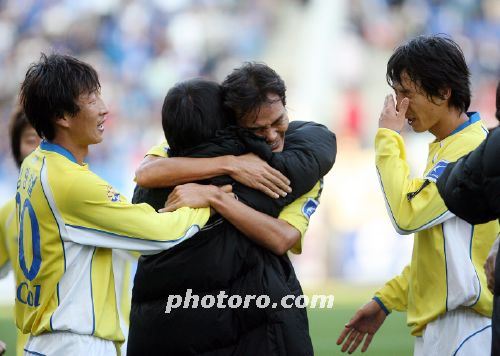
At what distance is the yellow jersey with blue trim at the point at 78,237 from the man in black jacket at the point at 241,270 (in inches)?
3.8

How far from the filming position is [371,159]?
1338cm

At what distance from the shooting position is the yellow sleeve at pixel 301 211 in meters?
3.28

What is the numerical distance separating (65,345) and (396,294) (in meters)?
1.46

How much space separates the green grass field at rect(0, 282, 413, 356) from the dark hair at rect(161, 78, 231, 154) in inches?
180

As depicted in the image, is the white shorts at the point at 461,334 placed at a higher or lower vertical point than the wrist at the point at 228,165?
lower

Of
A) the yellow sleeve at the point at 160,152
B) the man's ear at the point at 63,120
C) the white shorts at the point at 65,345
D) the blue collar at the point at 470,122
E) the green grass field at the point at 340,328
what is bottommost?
→ the green grass field at the point at 340,328

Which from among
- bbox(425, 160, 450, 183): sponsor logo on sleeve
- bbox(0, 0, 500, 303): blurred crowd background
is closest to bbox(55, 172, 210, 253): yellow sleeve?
bbox(425, 160, 450, 183): sponsor logo on sleeve

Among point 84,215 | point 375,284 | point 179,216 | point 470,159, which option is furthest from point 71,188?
point 375,284

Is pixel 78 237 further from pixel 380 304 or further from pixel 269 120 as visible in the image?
pixel 380 304

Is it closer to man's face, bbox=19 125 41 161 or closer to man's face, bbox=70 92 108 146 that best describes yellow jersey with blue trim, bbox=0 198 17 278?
man's face, bbox=19 125 41 161

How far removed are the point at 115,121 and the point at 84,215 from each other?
32.6 ft

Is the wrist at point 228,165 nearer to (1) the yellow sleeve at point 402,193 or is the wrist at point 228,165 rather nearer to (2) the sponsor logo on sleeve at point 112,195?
(2) the sponsor logo on sleeve at point 112,195

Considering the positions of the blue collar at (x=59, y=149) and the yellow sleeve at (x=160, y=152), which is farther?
the yellow sleeve at (x=160, y=152)

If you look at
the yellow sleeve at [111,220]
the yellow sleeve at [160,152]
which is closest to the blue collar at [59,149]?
the yellow sleeve at [111,220]
